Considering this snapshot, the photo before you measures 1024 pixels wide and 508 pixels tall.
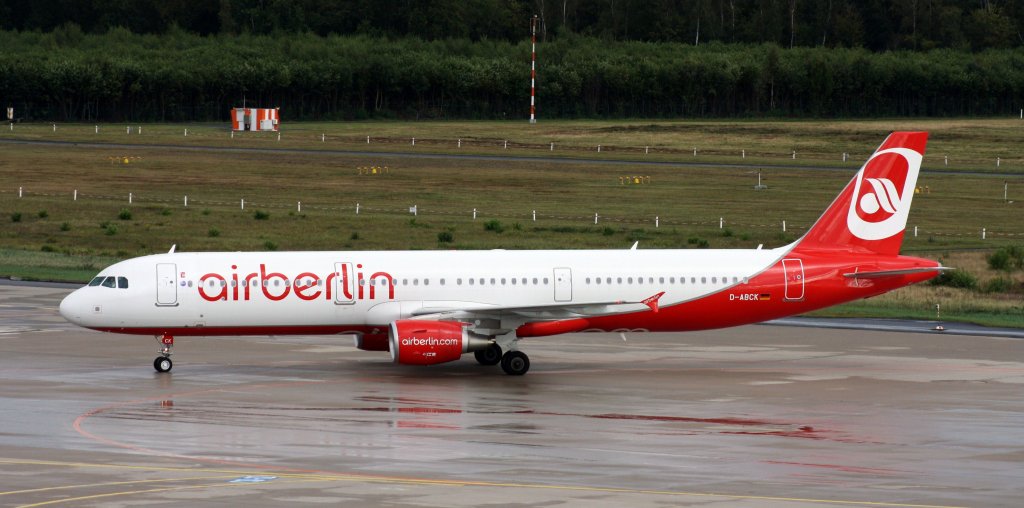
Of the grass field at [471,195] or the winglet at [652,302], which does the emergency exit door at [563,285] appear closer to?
the winglet at [652,302]

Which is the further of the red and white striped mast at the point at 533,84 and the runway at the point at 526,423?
the red and white striped mast at the point at 533,84

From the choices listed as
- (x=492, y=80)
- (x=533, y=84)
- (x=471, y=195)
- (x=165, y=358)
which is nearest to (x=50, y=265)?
(x=165, y=358)

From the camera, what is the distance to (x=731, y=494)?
26.8 metres

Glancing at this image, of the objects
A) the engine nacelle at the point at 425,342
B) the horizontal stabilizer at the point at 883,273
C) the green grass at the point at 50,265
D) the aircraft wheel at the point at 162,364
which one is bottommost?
the aircraft wheel at the point at 162,364

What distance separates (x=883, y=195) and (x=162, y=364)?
79.1 feet

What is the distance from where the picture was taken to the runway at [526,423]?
27312 mm

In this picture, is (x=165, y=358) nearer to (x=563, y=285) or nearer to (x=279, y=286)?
(x=279, y=286)

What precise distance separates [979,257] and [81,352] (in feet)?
172

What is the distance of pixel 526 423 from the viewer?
35344 mm

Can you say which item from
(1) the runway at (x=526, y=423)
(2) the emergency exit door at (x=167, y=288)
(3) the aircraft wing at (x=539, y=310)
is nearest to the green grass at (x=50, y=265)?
(1) the runway at (x=526, y=423)

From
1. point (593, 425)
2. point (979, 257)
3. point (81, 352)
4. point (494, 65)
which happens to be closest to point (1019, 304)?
point (979, 257)

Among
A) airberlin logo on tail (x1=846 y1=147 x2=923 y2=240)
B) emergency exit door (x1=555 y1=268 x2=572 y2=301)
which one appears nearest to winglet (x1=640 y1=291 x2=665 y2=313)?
emergency exit door (x1=555 y1=268 x2=572 y2=301)

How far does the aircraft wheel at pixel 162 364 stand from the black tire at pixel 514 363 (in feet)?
34.4

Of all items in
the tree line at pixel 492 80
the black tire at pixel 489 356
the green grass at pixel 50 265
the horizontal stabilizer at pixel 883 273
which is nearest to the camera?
the black tire at pixel 489 356
